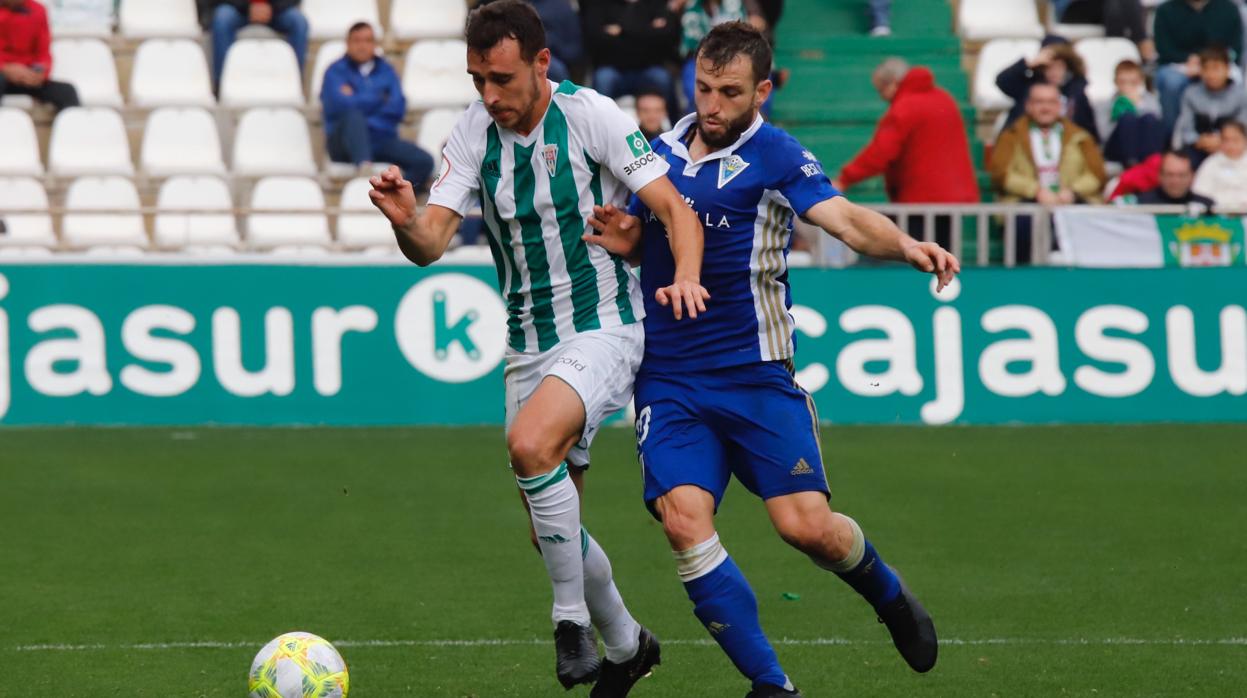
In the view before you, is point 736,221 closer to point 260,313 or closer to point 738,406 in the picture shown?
point 738,406

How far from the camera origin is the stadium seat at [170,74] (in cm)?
1633

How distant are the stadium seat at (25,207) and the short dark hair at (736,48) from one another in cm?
888

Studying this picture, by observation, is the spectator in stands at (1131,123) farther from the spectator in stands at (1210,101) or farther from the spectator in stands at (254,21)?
the spectator in stands at (254,21)

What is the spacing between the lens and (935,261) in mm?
5609

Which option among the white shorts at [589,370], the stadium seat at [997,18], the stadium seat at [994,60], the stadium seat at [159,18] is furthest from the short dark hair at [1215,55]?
the white shorts at [589,370]

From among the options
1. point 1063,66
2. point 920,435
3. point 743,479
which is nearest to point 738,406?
point 743,479

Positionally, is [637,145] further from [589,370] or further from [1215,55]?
[1215,55]

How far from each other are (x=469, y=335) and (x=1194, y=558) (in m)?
5.95

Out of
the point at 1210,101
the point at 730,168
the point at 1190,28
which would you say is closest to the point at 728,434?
the point at 730,168

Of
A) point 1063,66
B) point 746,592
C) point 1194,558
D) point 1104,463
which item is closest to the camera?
point 746,592

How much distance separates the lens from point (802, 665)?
6.59 metres

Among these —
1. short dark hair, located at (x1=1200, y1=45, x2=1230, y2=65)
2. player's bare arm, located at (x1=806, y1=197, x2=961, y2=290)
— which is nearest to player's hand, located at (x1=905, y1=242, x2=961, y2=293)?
player's bare arm, located at (x1=806, y1=197, x2=961, y2=290)

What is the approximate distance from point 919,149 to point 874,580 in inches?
328

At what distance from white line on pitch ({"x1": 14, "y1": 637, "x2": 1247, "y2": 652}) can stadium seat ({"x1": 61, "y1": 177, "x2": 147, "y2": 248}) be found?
23.5 feet
